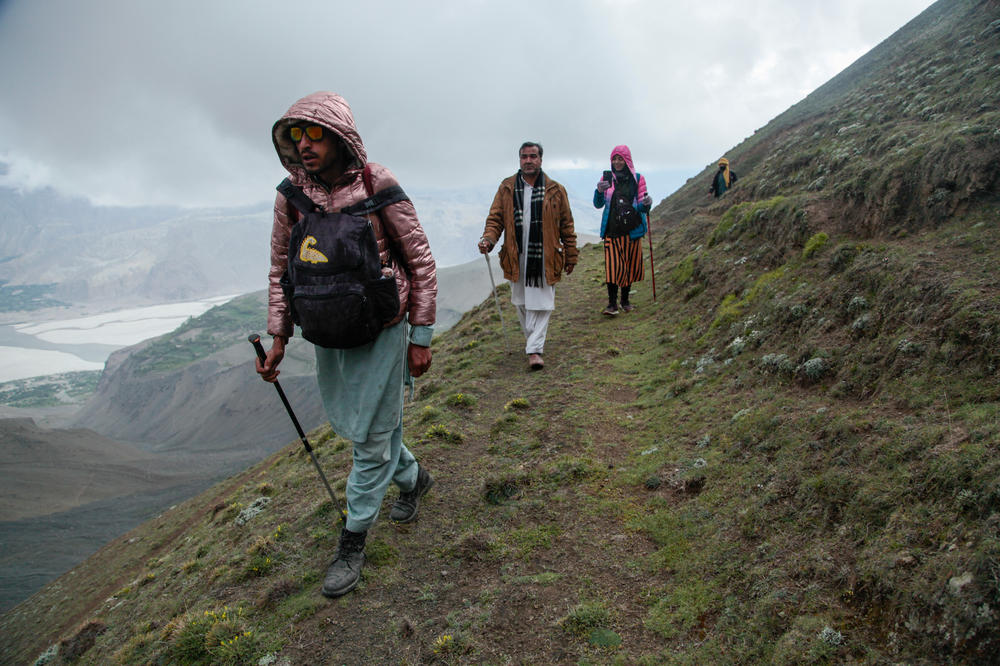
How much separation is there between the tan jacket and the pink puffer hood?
176 inches

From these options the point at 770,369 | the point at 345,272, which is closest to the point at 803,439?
the point at 770,369

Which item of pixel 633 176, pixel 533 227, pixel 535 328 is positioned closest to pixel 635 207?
pixel 633 176

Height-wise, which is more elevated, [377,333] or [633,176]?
[633,176]

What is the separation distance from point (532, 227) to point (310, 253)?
5.38 meters

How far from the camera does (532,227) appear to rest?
8.38 m

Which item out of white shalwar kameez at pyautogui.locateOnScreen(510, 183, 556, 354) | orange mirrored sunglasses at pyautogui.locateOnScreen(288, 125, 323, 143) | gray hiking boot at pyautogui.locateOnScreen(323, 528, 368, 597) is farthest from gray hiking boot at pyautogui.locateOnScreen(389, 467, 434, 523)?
white shalwar kameez at pyautogui.locateOnScreen(510, 183, 556, 354)

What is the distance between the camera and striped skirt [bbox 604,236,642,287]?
1061 cm

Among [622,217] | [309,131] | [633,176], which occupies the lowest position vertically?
[622,217]

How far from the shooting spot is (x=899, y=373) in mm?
4180

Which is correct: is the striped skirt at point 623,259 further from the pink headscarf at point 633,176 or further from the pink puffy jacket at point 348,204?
the pink puffy jacket at point 348,204

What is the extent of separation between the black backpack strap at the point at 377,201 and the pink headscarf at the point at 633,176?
7497mm

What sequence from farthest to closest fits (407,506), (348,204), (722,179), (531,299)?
(722,179) < (531,299) < (407,506) < (348,204)

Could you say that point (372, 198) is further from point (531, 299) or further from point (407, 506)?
point (531, 299)

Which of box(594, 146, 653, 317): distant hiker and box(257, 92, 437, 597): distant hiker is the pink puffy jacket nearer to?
box(257, 92, 437, 597): distant hiker
